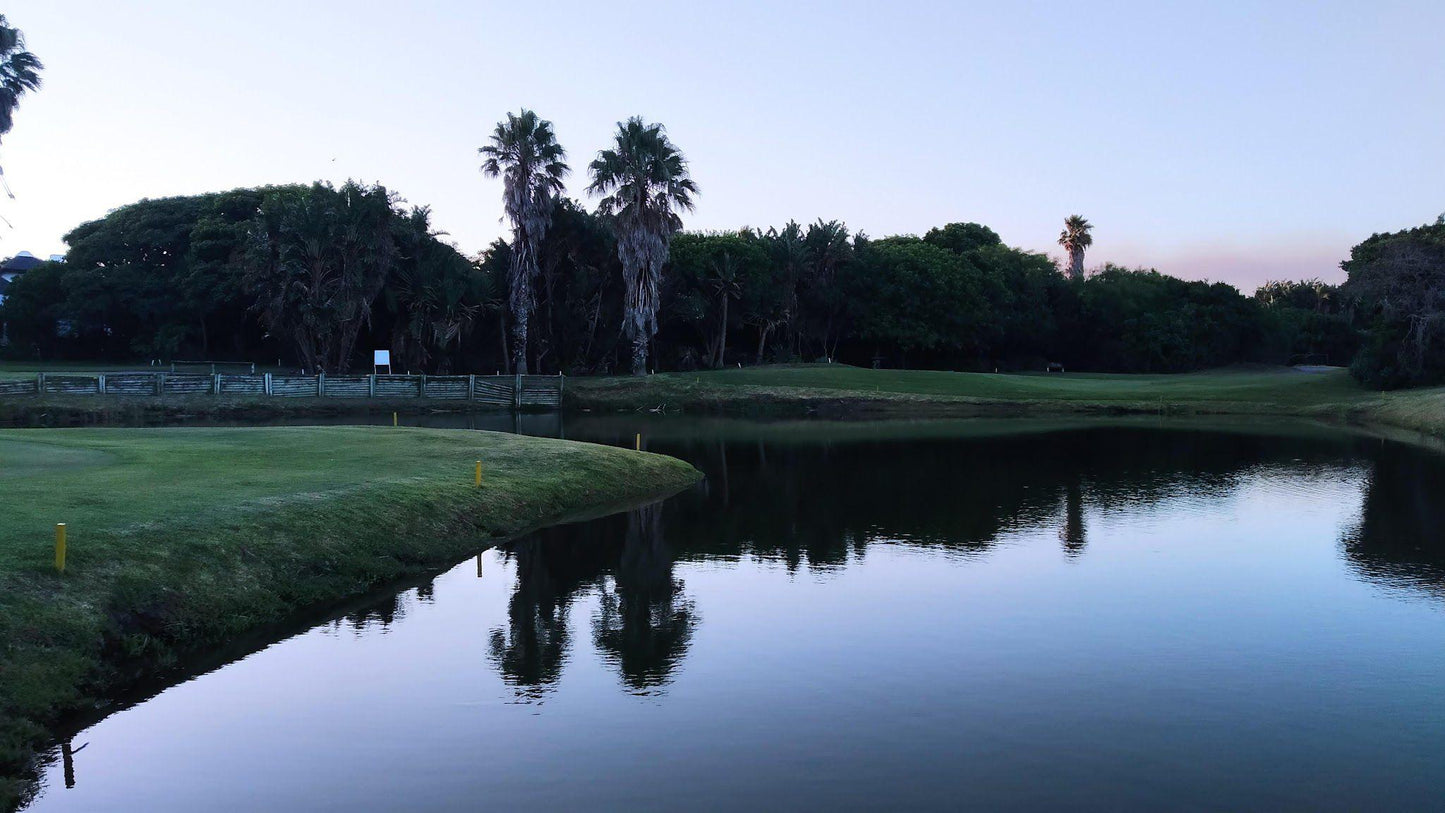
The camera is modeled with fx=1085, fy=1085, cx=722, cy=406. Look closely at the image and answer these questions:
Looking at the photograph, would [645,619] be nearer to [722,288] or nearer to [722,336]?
[722,288]

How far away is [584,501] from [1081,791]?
21.4 meters

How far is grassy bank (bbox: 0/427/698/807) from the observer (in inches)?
595

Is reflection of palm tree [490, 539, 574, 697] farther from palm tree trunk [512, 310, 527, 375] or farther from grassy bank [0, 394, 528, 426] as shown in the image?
palm tree trunk [512, 310, 527, 375]

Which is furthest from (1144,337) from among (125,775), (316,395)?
(125,775)

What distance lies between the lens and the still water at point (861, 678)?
1220cm

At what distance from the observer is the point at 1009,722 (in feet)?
46.0

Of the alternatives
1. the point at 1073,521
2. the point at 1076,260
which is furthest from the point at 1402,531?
the point at 1076,260

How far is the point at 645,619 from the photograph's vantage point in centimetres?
1955

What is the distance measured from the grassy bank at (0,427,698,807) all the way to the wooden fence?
90.5ft

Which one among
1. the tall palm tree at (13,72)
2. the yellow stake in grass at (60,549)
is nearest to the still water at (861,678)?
the yellow stake in grass at (60,549)

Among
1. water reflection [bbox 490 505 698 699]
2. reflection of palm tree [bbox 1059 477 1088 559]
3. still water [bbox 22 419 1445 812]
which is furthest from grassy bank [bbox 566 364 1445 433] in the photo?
water reflection [bbox 490 505 698 699]

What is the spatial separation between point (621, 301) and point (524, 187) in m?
13.8

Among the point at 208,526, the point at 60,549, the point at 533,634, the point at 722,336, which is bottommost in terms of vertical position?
the point at 533,634

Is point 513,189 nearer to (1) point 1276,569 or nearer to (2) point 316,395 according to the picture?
(2) point 316,395
